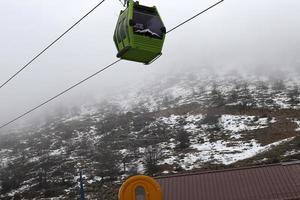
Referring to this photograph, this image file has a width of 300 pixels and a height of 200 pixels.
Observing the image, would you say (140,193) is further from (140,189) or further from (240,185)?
(240,185)

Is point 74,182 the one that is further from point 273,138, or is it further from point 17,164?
point 273,138

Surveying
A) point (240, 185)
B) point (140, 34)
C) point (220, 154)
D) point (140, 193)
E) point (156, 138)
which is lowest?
point (140, 193)

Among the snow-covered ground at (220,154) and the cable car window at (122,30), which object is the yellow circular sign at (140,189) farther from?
the snow-covered ground at (220,154)

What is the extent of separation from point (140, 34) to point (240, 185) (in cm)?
1399

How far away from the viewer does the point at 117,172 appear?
165ft

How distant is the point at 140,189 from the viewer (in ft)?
37.0

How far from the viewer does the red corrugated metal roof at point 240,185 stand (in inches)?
808

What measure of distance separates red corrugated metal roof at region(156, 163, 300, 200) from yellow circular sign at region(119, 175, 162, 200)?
1014 centimetres

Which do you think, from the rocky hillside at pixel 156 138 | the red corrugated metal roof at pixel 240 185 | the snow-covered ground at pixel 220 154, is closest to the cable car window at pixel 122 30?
the red corrugated metal roof at pixel 240 185

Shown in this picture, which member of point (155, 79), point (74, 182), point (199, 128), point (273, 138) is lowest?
point (74, 182)

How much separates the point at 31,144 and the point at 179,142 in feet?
102

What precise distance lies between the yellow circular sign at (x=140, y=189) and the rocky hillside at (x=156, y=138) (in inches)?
1133

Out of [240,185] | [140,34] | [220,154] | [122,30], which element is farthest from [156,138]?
[140,34]

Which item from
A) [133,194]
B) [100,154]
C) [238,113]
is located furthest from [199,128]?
[133,194]
